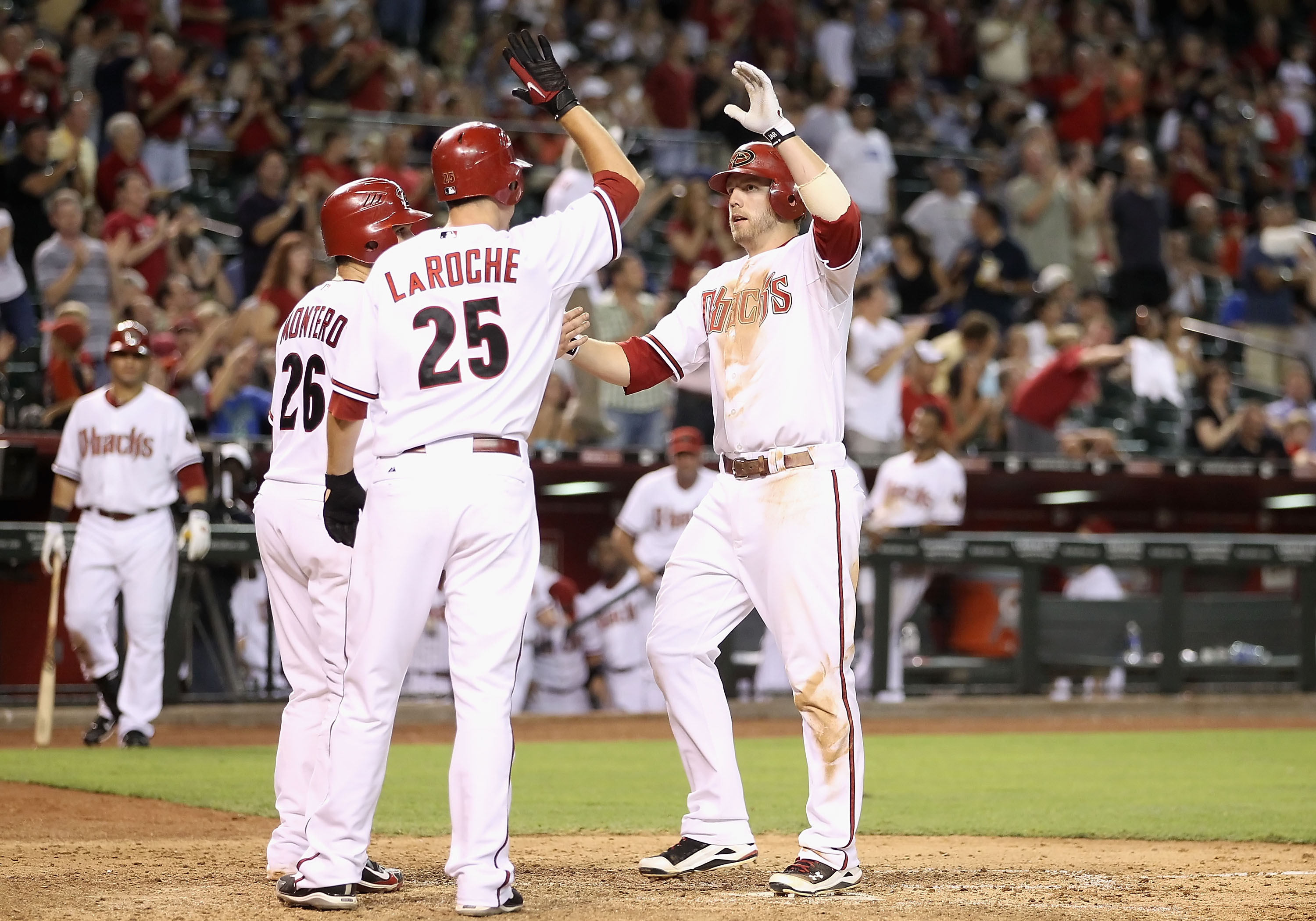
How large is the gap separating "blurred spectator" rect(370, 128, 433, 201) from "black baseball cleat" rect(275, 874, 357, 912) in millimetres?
9234

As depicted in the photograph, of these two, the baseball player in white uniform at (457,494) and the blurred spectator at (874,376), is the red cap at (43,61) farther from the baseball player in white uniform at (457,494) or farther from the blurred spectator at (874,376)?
the baseball player in white uniform at (457,494)

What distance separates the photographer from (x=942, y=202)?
16328 mm

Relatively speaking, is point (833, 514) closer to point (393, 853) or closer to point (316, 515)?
point (316, 515)

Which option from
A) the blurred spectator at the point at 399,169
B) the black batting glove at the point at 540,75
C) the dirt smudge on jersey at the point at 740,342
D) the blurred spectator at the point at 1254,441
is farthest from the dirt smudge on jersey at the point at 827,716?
the blurred spectator at the point at 1254,441

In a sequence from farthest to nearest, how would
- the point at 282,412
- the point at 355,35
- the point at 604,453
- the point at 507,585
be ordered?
1. the point at 355,35
2. the point at 604,453
3. the point at 282,412
4. the point at 507,585

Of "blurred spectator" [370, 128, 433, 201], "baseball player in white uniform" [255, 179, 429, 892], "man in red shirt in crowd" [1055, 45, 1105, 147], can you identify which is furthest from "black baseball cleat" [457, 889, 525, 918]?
"man in red shirt in crowd" [1055, 45, 1105, 147]

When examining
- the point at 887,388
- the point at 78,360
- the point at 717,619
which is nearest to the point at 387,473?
the point at 717,619

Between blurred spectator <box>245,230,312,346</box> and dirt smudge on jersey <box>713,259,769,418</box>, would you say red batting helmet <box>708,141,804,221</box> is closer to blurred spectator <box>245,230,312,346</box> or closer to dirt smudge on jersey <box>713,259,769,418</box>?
dirt smudge on jersey <box>713,259,769,418</box>

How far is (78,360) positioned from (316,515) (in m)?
6.22

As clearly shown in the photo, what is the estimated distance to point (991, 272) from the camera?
15.3 metres

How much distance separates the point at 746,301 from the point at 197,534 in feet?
A: 15.2

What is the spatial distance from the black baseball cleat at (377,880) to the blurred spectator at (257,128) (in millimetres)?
10261

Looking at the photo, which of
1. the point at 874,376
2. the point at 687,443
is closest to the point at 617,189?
the point at 687,443

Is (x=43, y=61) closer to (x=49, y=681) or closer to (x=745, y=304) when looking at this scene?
(x=49, y=681)
